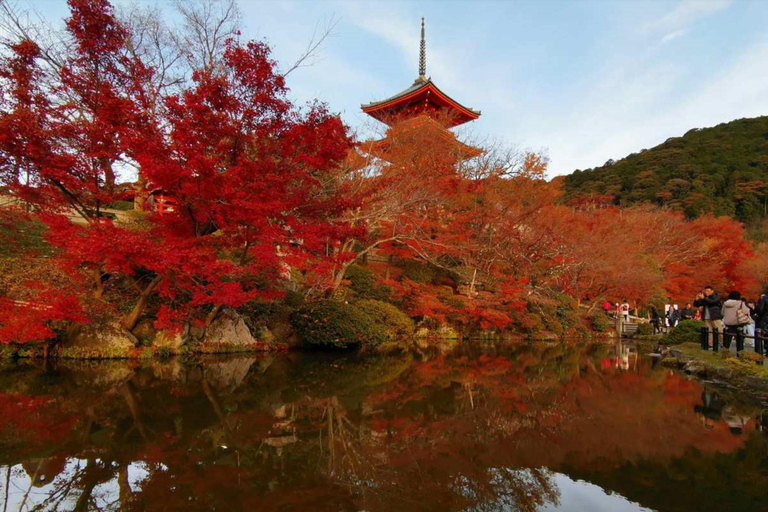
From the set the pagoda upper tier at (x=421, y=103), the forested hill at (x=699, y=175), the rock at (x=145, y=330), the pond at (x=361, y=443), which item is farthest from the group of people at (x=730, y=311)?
the forested hill at (x=699, y=175)

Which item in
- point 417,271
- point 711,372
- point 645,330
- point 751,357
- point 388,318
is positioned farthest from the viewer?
point 645,330

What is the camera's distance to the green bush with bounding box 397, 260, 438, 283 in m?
16.6

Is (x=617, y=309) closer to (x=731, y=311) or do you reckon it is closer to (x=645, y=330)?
(x=645, y=330)

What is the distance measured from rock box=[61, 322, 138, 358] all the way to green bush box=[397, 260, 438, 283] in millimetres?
9991

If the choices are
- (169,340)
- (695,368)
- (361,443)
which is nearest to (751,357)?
(695,368)

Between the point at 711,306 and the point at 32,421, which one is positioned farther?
the point at 711,306

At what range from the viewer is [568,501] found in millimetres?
3381

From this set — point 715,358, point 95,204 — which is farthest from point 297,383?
point 715,358

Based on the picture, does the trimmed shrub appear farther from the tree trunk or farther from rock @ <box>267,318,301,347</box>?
the tree trunk

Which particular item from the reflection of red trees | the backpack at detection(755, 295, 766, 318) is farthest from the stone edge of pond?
the reflection of red trees

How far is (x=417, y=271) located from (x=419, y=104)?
11.3 meters

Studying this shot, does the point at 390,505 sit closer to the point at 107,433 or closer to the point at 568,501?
the point at 568,501

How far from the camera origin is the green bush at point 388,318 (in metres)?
12.6

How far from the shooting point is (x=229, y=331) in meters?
9.76
